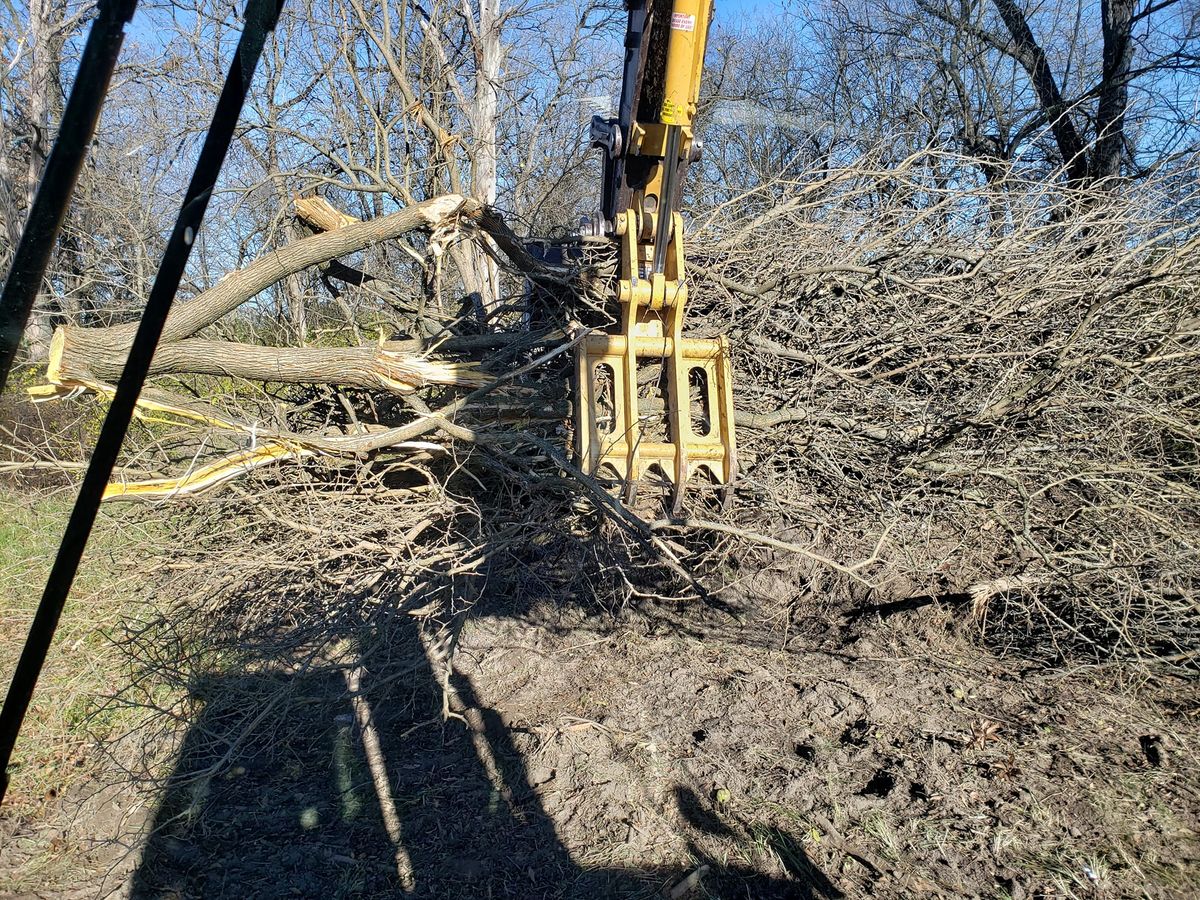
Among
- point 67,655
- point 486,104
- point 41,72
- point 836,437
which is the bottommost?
point 67,655

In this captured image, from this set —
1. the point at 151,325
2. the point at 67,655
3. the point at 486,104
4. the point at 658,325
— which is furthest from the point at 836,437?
the point at 486,104

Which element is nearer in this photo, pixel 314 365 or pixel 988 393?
pixel 314 365

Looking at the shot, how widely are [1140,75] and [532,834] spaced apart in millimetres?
11575

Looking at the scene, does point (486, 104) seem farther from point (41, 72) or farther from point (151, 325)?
point (151, 325)

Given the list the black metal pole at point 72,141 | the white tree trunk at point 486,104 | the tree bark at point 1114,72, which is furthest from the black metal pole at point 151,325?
the tree bark at point 1114,72

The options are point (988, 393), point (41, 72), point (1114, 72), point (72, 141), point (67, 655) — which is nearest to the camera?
point (72, 141)

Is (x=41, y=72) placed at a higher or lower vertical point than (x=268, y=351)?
higher

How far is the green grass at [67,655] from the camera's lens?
13.5 ft

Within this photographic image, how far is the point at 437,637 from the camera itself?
523 centimetres

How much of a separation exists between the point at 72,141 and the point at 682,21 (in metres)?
3.56

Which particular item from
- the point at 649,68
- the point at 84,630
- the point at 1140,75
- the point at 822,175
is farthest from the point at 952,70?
the point at 84,630

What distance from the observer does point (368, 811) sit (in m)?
3.97

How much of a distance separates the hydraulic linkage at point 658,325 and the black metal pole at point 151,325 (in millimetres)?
2687

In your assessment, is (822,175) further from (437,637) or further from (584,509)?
(437,637)
